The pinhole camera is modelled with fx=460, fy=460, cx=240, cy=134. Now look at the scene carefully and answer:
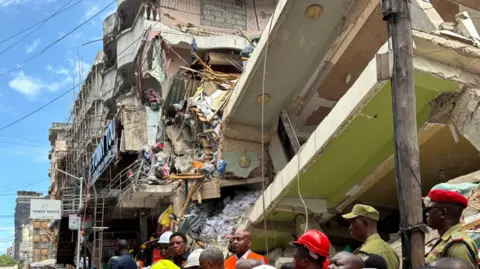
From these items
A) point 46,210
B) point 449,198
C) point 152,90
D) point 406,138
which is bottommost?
point 449,198

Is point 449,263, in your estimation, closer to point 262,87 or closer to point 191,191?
point 262,87

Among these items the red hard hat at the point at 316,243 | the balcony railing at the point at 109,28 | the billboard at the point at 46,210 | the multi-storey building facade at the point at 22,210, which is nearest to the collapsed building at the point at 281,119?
the red hard hat at the point at 316,243

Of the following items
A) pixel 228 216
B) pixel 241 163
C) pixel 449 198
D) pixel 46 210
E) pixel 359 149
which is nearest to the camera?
pixel 449 198

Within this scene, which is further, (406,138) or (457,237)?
(406,138)

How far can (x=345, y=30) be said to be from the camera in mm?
8031

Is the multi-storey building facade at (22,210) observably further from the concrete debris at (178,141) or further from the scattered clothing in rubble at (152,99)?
the concrete debris at (178,141)

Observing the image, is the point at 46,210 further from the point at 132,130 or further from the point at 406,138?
the point at 406,138

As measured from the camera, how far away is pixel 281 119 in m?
9.54

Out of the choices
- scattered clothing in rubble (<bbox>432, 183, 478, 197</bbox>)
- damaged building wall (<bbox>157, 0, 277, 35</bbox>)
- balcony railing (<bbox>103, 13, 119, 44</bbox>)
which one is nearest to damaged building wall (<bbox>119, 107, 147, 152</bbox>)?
damaged building wall (<bbox>157, 0, 277, 35</bbox>)

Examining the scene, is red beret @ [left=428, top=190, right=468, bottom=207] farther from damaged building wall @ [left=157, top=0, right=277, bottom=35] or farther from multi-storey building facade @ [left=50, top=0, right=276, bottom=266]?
damaged building wall @ [left=157, top=0, right=277, bottom=35]

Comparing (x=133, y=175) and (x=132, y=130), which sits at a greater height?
(x=132, y=130)

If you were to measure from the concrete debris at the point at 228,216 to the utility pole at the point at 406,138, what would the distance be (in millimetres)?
6232

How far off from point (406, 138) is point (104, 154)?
15.5 meters

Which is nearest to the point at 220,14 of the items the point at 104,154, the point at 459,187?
the point at 104,154
